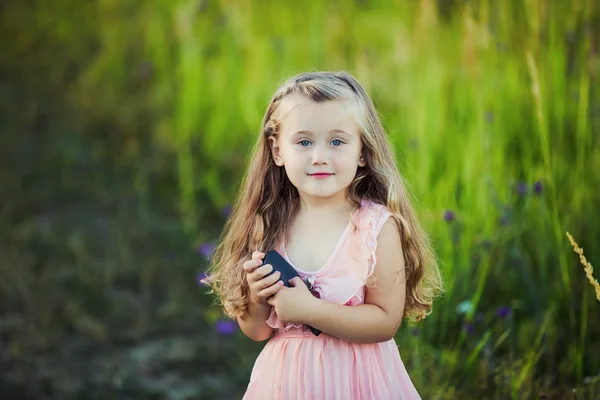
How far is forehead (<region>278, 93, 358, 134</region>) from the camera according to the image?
189 centimetres

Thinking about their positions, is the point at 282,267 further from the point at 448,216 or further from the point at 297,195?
the point at 448,216

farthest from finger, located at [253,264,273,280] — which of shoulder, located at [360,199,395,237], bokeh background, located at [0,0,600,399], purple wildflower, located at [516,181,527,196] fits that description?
purple wildflower, located at [516,181,527,196]

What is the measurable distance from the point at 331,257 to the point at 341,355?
209 mm

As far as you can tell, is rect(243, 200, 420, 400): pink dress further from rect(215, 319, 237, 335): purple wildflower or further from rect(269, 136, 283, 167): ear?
rect(215, 319, 237, 335): purple wildflower

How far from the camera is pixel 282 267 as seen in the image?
1.91 meters

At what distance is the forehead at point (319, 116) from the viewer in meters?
1.89

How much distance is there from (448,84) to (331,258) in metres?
2.01

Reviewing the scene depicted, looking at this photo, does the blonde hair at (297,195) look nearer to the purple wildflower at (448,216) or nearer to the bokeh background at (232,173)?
the bokeh background at (232,173)

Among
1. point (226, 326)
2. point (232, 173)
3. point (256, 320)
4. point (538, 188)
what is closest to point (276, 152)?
point (256, 320)

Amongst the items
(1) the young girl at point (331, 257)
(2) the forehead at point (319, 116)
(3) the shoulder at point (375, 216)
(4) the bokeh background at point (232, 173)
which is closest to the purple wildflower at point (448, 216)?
(4) the bokeh background at point (232, 173)

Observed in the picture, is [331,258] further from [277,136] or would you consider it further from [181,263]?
[181,263]

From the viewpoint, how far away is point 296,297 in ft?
6.15

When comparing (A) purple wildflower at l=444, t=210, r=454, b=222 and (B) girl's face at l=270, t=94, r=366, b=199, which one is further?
(A) purple wildflower at l=444, t=210, r=454, b=222

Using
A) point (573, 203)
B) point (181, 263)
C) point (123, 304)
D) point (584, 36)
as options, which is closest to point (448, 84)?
point (584, 36)
